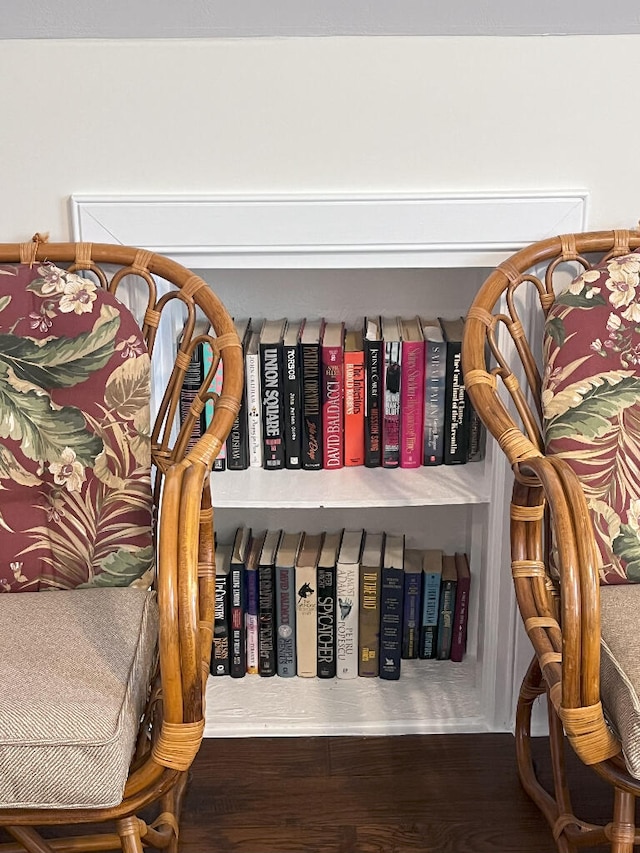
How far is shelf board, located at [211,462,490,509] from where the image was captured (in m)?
1.72

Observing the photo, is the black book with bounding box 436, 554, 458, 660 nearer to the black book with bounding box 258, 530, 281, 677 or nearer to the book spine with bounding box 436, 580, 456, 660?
the book spine with bounding box 436, 580, 456, 660

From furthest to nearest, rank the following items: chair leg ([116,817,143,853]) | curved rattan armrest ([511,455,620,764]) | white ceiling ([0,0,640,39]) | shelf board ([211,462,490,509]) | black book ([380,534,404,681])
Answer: black book ([380,534,404,681])
shelf board ([211,462,490,509])
white ceiling ([0,0,640,39])
chair leg ([116,817,143,853])
curved rattan armrest ([511,455,620,764])

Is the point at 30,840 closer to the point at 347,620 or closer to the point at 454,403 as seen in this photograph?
the point at 347,620

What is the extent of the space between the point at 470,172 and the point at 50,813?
1.11 metres

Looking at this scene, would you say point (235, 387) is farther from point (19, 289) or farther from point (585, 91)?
point (585, 91)

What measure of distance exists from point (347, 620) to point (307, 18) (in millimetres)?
1065

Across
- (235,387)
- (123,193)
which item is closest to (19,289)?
(123,193)

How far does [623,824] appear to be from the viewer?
1244 millimetres

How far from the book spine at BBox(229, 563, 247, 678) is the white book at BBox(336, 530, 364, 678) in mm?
182

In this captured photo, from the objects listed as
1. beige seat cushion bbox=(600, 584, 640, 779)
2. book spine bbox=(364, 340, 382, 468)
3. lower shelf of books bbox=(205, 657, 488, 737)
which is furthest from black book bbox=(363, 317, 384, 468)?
beige seat cushion bbox=(600, 584, 640, 779)

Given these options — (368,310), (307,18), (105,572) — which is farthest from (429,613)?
(307,18)

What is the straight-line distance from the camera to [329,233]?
62.6 inches

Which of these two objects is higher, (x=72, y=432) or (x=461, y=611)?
(x=72, y=432)

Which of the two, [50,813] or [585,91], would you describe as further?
[585,91]
